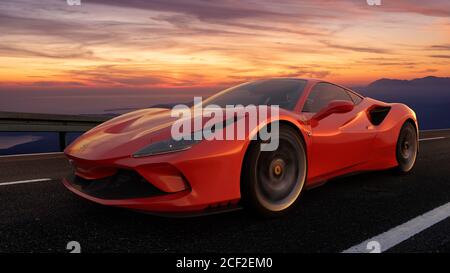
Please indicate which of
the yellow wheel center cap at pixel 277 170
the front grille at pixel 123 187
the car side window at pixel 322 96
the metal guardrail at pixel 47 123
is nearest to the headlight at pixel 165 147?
the front grille at pixel 123 187

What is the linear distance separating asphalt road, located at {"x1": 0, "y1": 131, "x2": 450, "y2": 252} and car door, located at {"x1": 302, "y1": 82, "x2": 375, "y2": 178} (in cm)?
32

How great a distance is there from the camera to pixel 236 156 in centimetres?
332

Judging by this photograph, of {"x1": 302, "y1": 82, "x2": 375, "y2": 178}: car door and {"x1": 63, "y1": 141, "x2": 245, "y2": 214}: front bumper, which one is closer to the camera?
{"x1": 63, "y1": 141, "x2": 245, "y2": 214}: front bumper

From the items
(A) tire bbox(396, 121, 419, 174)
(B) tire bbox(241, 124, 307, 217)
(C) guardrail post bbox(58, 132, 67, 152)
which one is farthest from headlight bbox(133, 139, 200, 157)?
(C) guardrail post bbox(58, 132, 67, 152)

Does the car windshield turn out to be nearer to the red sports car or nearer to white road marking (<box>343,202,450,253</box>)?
the red sports car

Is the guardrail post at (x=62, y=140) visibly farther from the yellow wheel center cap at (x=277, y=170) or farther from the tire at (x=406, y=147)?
the yellow wheel center cap at (x=277, y=170)

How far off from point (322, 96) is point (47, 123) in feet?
21.3

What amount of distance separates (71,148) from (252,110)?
1.60m

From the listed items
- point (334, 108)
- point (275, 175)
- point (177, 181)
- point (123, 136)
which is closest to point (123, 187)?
point (177, 181)

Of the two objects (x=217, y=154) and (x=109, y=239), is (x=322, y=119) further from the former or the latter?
(x=109, y=239)

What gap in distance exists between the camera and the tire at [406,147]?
5.51 metres

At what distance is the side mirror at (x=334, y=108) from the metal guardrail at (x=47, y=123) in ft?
21.4

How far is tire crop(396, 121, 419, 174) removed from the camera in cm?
551

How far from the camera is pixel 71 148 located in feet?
12.9
